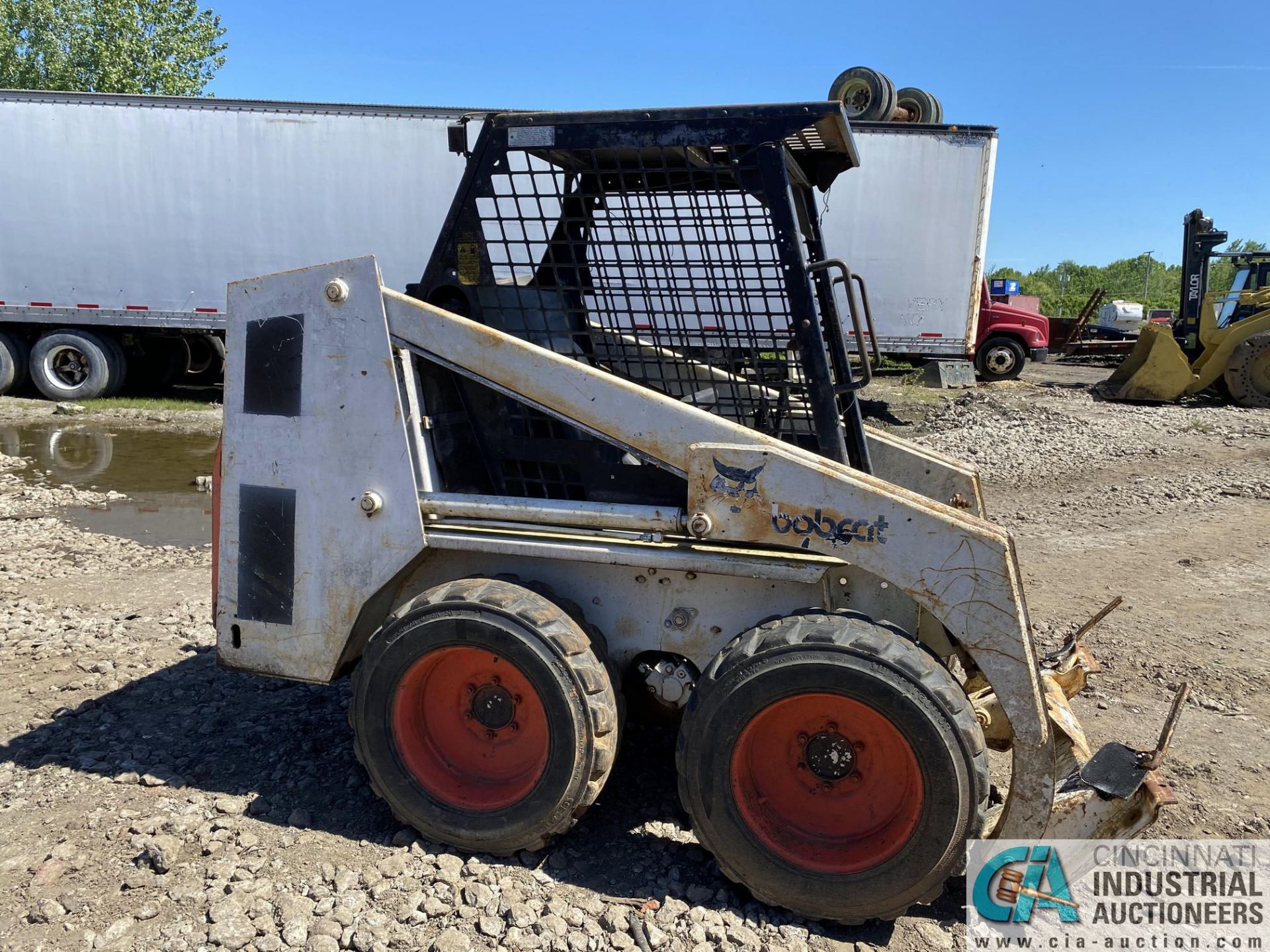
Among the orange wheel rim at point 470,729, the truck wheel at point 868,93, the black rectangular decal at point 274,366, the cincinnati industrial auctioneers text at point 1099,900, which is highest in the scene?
the truck wheel at point 868,93

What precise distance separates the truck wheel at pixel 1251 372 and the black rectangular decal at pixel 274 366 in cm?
1487

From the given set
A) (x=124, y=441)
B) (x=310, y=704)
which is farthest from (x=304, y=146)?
(x=310, y=704)

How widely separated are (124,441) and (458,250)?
31.1 feet

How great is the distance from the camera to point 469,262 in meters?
3.33

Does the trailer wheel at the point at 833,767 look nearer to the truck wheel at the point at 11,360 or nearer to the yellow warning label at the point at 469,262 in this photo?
the yellow warning label at the point at 469,262

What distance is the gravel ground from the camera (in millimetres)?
2729

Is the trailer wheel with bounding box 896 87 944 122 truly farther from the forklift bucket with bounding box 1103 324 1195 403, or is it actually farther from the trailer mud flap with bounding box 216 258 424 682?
the trailer mud flap with bounding box 216 258 424 682

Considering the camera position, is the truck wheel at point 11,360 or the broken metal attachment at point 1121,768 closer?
the broken metal attachment at point 1121,768

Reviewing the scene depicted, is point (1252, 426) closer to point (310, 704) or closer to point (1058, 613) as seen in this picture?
point (1058, 613)

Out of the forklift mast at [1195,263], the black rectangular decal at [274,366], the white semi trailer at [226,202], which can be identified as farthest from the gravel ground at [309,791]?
the forklift mast at [1195,263]

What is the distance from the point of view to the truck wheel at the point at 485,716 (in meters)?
2.87

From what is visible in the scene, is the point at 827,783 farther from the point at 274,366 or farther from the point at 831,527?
the point at 274,366

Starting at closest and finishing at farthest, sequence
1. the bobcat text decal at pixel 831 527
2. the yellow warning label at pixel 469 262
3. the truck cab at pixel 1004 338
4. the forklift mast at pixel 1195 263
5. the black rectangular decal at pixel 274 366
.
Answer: the bobcat text decal at pixel 831 527 → the black rectangular decal at pixel 274 366 → the yellow warning label at pixel 469 262 → the forklift mast at pixel 1195 263 → the truck cab at pixel 1004 338

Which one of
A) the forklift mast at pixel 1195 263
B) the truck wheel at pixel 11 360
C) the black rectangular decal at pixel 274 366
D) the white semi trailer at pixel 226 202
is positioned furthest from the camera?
the forklift mast at pixel 1195 263
